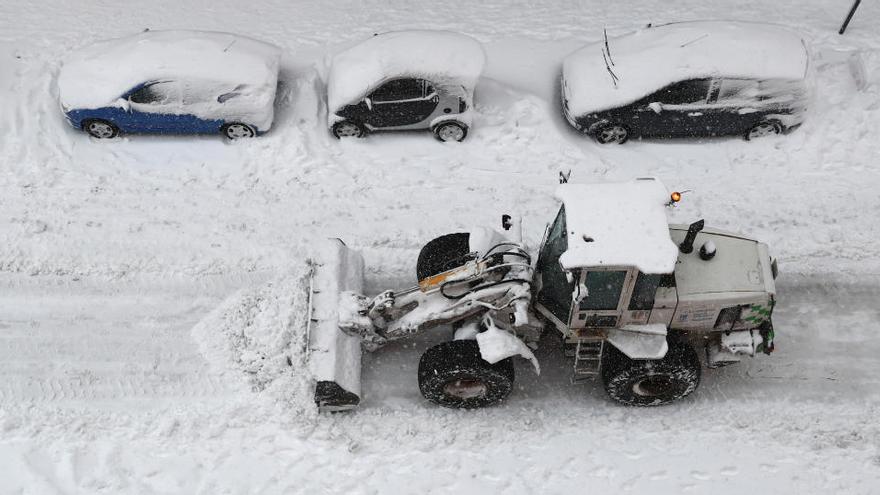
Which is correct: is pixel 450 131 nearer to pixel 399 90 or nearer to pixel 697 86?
pixel 399 90

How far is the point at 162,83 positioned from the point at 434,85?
398cm

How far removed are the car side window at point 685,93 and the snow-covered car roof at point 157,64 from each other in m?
5.83

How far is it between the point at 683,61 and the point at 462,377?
236 inches

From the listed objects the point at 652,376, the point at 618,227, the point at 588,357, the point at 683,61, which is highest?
the point at 683,61

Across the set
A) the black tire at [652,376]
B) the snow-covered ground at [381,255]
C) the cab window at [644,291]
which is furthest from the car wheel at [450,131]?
the cab window at [644,291]

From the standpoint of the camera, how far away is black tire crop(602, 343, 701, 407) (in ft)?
25.8

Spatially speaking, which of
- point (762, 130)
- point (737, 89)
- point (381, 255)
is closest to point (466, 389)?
point (381, 255)

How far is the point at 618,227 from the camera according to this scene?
711 cm

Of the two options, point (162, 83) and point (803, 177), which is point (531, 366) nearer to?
point (803, 177)

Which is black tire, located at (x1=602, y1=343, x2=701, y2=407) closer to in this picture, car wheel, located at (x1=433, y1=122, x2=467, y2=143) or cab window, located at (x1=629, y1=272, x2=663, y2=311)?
cab window, located at (x1=629, y1=272, x2=663, y2=311)

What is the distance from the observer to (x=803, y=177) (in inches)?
424

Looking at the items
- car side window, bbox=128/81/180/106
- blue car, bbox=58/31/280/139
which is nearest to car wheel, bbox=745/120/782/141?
blue car, bbox=58/31/280/139

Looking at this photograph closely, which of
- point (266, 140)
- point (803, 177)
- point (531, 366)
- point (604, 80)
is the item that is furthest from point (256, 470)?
point (803, 177)

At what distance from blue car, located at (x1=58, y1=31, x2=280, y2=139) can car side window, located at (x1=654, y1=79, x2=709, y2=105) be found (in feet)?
19.1
